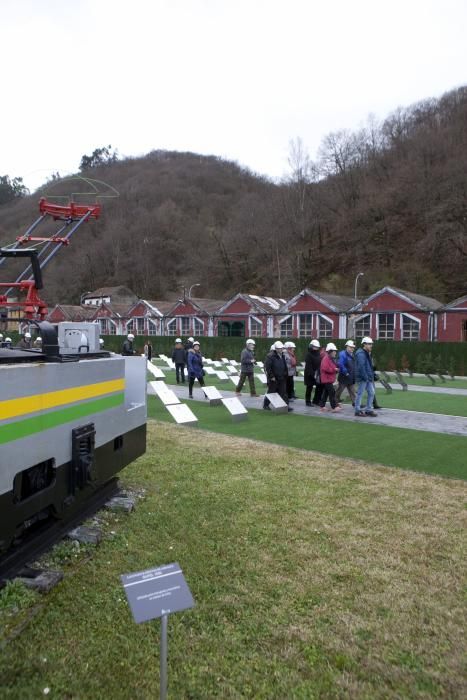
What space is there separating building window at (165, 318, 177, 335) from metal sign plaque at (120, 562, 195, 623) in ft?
147

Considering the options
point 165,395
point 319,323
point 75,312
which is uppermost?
point 75,312

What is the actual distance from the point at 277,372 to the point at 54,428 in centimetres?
962

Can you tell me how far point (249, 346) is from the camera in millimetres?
15758

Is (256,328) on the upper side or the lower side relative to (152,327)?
lower

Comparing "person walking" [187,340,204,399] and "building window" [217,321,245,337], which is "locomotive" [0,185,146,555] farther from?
"building window" [217,321,245,337]

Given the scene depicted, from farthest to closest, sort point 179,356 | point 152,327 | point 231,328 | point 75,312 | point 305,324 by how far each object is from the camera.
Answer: point 75,312 → point 152,327 → point 231,328 → point 305,324 → point 179,356

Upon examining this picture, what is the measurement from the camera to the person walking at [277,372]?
44.0 feet

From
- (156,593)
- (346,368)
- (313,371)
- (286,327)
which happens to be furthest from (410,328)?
(156,593)

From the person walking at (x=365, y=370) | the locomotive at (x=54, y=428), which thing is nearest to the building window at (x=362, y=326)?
the person walking at (x=365, y=370)

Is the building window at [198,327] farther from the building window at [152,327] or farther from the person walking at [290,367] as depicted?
the person walking at [290,367]

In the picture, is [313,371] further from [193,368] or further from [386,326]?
[386,326]

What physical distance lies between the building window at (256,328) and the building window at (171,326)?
8560 millimetres

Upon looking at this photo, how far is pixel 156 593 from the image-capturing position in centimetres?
281

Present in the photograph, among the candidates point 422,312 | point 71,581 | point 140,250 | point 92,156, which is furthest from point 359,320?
point 92,156
